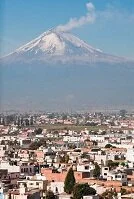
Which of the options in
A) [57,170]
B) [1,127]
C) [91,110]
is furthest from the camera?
[91,110]

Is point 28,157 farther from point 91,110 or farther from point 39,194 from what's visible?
point 91,110

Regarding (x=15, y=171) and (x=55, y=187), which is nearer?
(x=55, y=187)

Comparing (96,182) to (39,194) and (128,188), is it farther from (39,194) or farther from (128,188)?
(39,194)

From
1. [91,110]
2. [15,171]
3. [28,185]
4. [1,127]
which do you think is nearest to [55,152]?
[15,171]

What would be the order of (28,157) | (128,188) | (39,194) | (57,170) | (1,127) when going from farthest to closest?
(1,127), (28,157), (57,170), (128,188), (39,194)

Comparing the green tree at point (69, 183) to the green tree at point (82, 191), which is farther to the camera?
the green tree at point (69, 183)

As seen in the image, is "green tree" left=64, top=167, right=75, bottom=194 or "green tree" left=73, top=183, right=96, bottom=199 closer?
"green tree" left=73, top=183, right=96, bottom=199

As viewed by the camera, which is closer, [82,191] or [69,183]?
[82,191]
